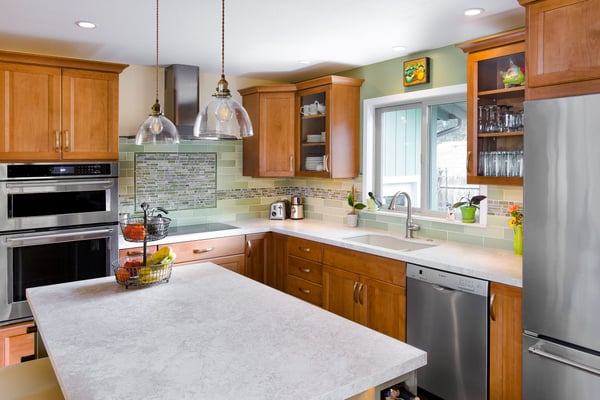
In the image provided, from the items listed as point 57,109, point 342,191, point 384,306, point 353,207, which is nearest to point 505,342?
point 384,306

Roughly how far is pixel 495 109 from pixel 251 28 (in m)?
1.66

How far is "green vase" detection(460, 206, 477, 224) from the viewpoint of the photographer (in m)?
3.36

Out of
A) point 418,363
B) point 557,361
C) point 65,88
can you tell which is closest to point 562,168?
point 557,361

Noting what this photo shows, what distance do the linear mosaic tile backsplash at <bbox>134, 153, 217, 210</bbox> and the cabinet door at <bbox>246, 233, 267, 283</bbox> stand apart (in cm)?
68

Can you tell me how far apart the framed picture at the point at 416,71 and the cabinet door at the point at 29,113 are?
2.61 metres

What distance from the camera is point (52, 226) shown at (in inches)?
130

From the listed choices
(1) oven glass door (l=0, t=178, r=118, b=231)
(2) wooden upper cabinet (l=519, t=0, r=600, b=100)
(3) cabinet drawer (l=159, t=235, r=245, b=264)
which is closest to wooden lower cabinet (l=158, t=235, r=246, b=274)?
(3) cabinet drawer (l=159, t=235, r=245, b=264)

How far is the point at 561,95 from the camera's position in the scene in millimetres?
2127

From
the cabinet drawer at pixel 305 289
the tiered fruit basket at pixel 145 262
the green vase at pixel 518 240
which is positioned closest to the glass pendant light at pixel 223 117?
the tiered fruit basket at pixel 145 262

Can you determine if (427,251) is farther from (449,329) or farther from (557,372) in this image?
(557,372)

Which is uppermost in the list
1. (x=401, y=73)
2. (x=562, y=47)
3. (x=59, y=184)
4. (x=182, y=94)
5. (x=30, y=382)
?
(x=401, y=73)

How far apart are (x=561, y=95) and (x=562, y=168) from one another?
0.36 m

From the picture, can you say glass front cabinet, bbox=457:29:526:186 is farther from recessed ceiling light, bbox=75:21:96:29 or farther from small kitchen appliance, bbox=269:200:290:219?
recessed ceiling light, bbox=75:21:96:29

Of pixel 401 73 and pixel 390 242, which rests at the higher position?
pixel 401 73
